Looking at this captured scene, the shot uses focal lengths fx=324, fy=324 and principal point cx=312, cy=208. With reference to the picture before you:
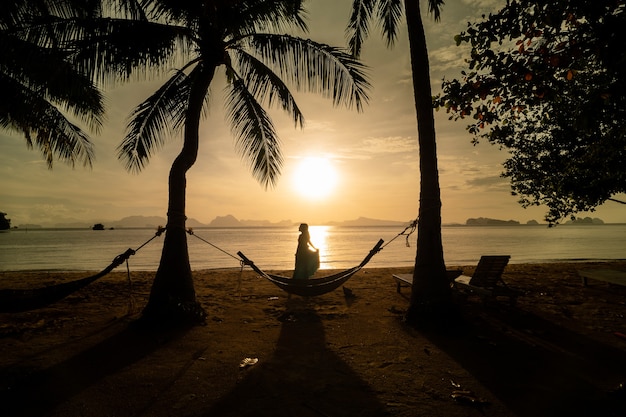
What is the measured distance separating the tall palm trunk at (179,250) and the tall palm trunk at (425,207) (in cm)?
350

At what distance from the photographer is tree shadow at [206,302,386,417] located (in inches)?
109

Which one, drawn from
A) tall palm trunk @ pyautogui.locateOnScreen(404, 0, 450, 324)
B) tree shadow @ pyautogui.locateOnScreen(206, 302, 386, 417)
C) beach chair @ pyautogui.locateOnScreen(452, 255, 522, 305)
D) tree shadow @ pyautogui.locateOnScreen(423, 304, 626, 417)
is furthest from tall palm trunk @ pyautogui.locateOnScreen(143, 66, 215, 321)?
beach chair @ pyautogui.locateOnScreen(452, 255, 522, 305)

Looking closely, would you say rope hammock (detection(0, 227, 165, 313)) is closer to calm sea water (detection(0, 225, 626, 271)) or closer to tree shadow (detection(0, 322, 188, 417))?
tree shadow (detection(0, 322, 188, 417))

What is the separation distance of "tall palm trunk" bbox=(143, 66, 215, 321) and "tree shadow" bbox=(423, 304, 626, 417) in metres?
3.81

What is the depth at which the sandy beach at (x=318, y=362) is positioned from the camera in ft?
9.43

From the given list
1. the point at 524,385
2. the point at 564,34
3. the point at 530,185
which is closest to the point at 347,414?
the point at 524,385

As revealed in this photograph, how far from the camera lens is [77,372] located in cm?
353

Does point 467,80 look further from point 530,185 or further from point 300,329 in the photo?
point 530,185

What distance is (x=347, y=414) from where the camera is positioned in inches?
107

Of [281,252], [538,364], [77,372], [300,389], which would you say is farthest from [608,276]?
[281,252]

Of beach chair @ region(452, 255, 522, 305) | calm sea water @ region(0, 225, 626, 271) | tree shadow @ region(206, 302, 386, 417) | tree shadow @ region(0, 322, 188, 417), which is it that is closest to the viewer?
tree shadow @ region(206, 302, 386, 417)

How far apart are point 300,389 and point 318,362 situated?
713 millimetres

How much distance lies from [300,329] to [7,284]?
375 inches

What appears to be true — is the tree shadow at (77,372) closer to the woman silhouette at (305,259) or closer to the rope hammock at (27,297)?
the rope hammock at (27,297)
